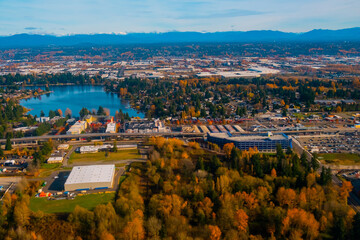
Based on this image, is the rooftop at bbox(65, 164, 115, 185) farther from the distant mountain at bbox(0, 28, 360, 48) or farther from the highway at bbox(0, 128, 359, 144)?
the distant mountain at bbox(0, 28, 360, 48)

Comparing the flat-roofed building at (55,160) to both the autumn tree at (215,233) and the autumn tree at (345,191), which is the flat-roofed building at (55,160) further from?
the autumn tree at (345,191)

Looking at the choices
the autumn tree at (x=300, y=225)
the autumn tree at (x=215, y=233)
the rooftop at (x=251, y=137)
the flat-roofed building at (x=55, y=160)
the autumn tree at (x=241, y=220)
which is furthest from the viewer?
the rooftop at (x=251, y=137)

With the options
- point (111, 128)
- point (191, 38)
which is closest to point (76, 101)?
point (111, 128)

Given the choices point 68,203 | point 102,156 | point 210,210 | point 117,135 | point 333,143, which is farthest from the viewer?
point 117,135

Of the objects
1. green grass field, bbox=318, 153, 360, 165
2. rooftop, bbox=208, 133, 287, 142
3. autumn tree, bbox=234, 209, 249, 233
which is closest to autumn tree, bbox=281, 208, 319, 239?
autumn tree, bbox=234, 209, 249, 233

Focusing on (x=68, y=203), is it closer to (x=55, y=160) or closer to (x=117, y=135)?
(x=55, y=160)

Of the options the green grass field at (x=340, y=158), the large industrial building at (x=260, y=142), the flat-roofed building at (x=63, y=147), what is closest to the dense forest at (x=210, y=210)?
the green grass field at (x=340, y=158)

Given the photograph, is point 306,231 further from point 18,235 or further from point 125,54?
point 125,54
